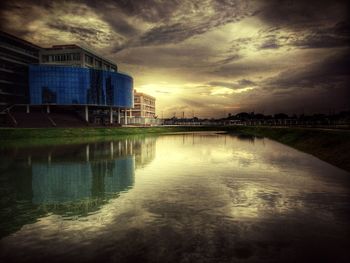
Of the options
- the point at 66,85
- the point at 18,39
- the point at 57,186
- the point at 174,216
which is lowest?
the point at 57,186

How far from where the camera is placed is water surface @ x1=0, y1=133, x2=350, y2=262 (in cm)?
909

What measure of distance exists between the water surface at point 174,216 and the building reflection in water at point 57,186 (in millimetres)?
74

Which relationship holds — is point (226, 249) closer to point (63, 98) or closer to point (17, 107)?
point (63, 98)

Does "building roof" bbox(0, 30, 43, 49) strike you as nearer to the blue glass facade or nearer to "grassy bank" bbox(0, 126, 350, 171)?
the blue glass facade

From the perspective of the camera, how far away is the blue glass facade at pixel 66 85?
11069cm

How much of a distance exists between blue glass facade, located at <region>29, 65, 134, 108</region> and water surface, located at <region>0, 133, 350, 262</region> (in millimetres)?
96536

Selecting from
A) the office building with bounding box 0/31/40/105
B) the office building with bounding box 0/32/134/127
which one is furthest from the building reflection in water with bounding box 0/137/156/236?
the office building with bounding box 0/31/40/105

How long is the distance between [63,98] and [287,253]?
386 ft

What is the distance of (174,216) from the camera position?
41.7ft

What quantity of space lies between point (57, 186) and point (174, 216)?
1130 centimetres

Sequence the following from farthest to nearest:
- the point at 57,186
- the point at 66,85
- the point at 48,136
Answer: the point at 66,85 < the point at 48,136 < the point at 57,186

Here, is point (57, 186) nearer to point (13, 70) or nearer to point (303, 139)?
point (303, 139)

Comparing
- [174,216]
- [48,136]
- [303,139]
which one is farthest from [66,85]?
[174,216]

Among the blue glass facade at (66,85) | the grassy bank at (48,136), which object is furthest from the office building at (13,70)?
the grassy bank at (48,136)
